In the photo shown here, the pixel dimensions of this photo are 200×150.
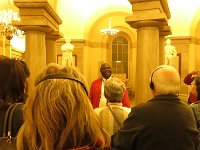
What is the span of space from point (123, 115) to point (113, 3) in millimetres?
11831

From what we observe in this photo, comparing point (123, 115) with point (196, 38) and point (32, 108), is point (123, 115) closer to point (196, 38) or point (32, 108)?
point (32, 108)

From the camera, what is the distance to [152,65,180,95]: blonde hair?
2402mm

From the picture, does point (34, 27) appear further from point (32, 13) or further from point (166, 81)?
point (166, 81)

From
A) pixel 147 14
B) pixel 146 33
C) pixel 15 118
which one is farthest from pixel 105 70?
pixel 15 118

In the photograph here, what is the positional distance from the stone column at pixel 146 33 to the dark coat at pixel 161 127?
2.54 meters

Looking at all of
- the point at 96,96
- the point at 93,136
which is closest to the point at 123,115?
the point at 93,136

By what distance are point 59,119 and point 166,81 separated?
124 cm

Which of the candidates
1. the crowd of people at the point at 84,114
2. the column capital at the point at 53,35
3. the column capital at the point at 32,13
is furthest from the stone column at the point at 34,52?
the crowd of people at the point at 84,114

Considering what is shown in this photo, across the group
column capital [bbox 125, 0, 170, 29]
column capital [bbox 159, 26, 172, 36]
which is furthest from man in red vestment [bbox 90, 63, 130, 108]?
column capital [bbox 159, 26, 172, 36]

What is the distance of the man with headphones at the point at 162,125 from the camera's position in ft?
7.39

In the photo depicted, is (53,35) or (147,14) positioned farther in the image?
(53,35)

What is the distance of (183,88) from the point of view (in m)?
12.5

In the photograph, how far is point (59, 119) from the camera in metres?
1.38

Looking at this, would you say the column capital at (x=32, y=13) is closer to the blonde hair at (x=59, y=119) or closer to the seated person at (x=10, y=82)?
the seated person at (x=10, y=82)
